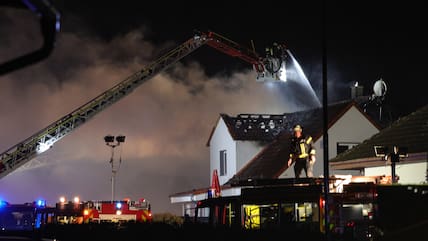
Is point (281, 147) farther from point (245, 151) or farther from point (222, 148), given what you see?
point (222, 148)

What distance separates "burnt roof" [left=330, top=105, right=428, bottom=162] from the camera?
17453 millimetres

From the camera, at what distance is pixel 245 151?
30.9m

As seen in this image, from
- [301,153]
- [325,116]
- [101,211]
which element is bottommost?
[101,211]

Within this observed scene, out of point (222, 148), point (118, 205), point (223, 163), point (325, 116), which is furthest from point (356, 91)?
point (325, 116)

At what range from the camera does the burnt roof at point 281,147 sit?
2711cm

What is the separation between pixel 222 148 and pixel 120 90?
7704 millimetres

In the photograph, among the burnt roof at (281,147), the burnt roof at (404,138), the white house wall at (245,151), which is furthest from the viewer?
the white house wall at (245,151)

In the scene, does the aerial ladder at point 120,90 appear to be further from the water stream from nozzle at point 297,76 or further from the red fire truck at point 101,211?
the red fire truck at point 101,211

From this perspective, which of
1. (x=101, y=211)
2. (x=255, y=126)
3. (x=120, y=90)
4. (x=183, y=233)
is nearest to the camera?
(x=183, y=233)

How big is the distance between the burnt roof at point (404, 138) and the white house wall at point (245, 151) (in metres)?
10.8

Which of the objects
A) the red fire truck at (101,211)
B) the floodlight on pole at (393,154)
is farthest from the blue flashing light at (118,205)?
the floodlight on pole at (393,154)

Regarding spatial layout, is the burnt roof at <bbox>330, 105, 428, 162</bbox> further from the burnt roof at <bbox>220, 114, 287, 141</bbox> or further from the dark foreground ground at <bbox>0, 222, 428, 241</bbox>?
the burnt roof at <bbox>220, 114, 287, 141</bbox>

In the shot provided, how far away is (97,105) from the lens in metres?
26.1

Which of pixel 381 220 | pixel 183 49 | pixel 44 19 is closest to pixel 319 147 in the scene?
pixel 183 49
